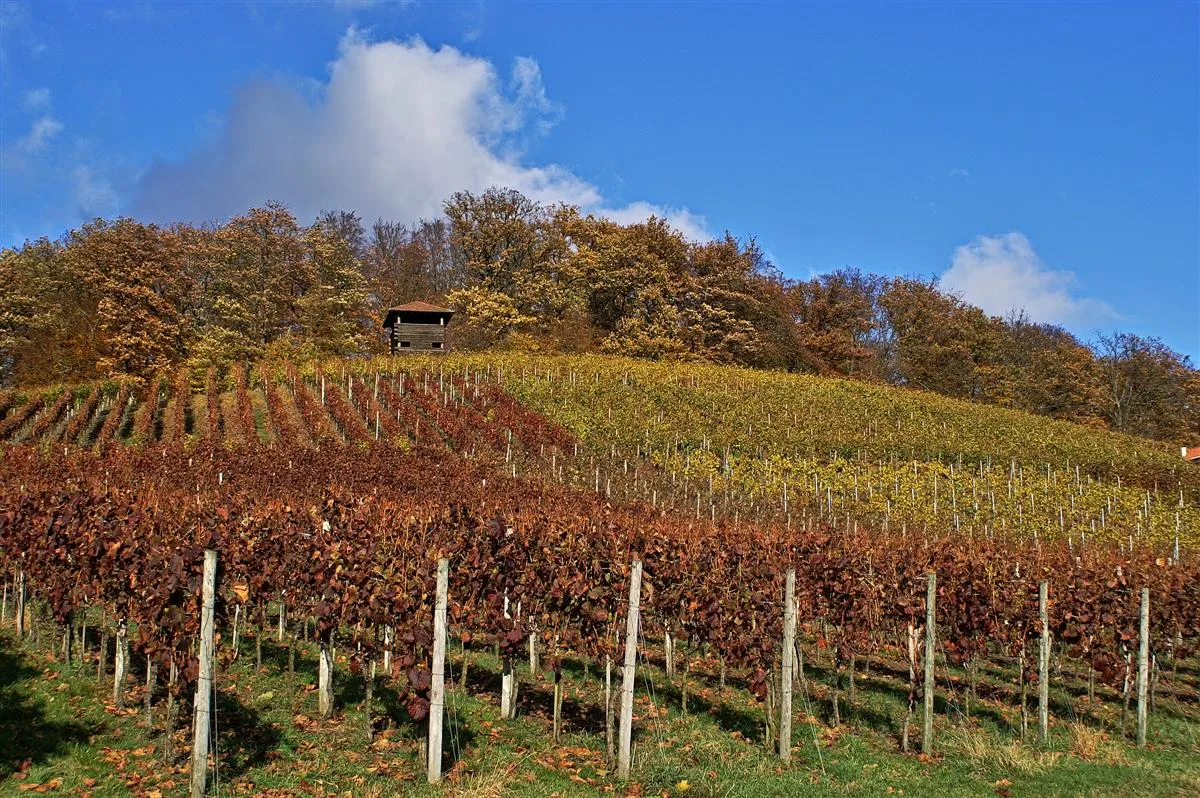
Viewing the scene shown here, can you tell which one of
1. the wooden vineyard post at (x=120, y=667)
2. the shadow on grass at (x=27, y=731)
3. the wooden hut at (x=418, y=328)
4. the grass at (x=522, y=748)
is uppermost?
the wooden hut at (x=418, y=328)

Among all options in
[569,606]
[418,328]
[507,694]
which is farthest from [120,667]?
[418,328]

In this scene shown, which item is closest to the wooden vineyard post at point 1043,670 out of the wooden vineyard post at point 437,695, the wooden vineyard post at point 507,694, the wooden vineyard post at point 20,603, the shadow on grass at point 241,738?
the wooden vineyard post at point 507,694

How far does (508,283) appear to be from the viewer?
5572 cm

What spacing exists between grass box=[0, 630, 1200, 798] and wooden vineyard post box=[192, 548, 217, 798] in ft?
1.22

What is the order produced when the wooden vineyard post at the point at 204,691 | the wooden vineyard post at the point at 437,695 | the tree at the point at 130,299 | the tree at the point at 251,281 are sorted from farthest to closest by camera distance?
1. the tree at the point at 251,281
2. the tree at the point at 130,299
3. the wooden vineyard post at the point at 437,695
4. the wooden vineyard post at the point at 204,691

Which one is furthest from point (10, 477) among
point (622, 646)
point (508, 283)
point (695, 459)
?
point (508, 283)

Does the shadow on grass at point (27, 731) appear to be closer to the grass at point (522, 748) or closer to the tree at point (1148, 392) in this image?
the grass at point (522, 748)

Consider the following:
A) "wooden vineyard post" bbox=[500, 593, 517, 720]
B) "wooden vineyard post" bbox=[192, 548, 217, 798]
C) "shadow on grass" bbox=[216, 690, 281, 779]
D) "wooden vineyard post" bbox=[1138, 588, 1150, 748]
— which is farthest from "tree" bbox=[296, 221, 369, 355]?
"wooden vineyard post" bbox=[1138, 588, 1150, 748]

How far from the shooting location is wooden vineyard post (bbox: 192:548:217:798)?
562 cm

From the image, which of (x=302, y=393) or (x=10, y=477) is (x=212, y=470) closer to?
(x=10, y=477)

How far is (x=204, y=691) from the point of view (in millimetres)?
5754

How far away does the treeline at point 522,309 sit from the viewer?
140 ft

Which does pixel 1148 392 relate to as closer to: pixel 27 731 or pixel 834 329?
pixel 834 329

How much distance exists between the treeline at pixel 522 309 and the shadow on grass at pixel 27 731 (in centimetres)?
3813
